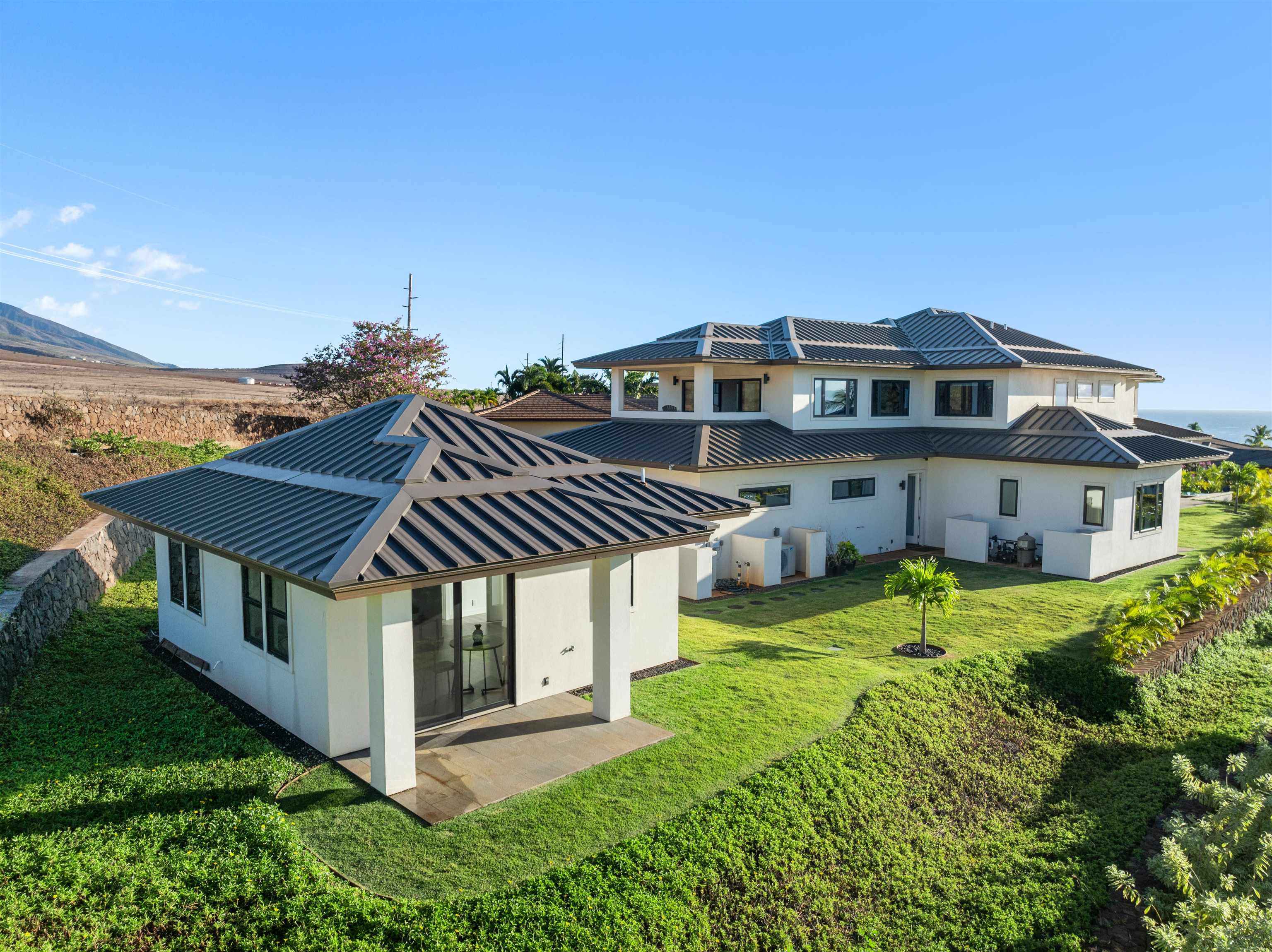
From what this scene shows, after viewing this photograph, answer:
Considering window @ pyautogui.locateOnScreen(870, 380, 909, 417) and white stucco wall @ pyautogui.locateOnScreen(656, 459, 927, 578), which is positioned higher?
window @ pyautogui.locateOnScreen(870, 380, 909, 417)

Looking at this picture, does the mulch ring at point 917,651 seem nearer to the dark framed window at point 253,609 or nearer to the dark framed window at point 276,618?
the dark framed window at point 276,618

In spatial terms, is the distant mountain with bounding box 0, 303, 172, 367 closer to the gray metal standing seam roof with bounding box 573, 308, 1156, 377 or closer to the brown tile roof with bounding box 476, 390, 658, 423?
the brown tile roof with bounding box 476, 390, 658, 423

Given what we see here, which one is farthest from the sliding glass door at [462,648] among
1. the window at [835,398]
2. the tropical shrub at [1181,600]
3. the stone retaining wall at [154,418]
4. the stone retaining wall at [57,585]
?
the stone retaining wall at [154,418]

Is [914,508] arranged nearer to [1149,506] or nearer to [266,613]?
[1149,506]

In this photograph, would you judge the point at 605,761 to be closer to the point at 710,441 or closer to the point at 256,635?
the point at 256,635

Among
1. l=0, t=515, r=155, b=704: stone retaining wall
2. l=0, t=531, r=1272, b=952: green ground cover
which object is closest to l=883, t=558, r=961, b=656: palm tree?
l=0, t=531, r=1272, b=952: green ground cover

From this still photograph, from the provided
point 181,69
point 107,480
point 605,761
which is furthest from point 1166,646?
point 181,69
